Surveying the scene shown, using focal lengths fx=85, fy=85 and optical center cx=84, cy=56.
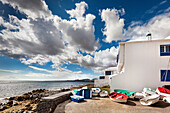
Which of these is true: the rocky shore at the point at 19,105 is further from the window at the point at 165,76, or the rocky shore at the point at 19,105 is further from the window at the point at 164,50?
the window at the point at 164,50

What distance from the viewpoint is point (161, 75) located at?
10.0 metres

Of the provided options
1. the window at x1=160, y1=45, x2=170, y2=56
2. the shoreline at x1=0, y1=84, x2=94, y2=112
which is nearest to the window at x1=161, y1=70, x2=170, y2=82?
the window at x1=160, y1=45, x2=170, y2=56

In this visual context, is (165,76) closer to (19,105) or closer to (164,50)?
(164,50)

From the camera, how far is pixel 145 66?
10523 mm

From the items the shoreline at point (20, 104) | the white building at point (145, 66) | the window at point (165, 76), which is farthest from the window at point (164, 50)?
the shoreline at point (20, 104)

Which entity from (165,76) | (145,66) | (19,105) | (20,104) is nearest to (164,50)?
(145,66)

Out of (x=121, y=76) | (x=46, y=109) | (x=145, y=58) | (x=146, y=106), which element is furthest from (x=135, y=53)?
(x=46, y=109)

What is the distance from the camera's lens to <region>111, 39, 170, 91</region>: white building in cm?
1005

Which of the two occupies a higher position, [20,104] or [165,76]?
[165,76]

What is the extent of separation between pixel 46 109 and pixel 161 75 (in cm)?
1252

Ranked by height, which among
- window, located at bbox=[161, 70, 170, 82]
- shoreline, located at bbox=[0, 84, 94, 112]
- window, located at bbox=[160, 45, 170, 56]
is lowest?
shoreline, located at bbox=[0, 84, 94, 112]

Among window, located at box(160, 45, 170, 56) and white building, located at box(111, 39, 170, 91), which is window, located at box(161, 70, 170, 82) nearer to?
white building, located at box(111, 39, 170, 91)

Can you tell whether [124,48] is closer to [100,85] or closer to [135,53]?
[135,53]

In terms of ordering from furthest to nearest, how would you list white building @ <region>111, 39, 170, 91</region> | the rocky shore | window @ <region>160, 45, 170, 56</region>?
1. window @ <region>160, 45, 170, 56</region>
2. white building @ <region>111, 39, 170, 91</region>
3. the rocky shore
